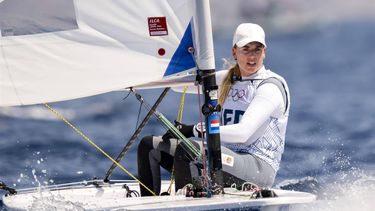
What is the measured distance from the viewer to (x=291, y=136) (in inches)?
429

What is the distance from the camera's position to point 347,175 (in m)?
8.00

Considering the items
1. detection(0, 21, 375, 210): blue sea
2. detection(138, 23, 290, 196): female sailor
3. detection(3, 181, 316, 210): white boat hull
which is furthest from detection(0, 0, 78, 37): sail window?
detection(3, 181, 316, 210): white boat hull

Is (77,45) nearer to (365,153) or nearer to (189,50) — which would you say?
(189,50)

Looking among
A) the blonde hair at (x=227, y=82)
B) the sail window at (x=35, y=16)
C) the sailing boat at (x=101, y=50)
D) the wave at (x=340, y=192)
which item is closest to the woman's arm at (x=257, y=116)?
the sailing boat at (x=101, y=50)

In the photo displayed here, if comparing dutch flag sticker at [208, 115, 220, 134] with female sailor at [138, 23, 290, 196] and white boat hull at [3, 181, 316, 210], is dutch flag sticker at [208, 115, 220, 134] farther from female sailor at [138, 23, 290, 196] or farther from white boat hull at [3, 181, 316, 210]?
white boat hull at [3, 181, 316, 210]

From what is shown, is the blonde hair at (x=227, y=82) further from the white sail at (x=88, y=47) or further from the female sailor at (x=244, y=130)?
the white sail at (x=88, y=47)

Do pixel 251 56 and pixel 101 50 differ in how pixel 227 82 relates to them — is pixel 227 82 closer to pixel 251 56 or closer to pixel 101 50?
pixel 251 56

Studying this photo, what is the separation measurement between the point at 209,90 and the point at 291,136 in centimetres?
564

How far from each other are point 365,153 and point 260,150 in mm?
4369

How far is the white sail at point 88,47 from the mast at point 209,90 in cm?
2

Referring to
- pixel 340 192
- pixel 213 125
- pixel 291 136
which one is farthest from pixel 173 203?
pixel 291 136

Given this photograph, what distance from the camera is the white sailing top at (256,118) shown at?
5.36 metres

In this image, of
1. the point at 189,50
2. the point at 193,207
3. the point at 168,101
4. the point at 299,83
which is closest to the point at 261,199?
the point at 193,207

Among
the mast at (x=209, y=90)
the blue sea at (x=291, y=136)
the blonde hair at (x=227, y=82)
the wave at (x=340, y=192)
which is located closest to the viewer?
the mast at (x=209, y=90)
